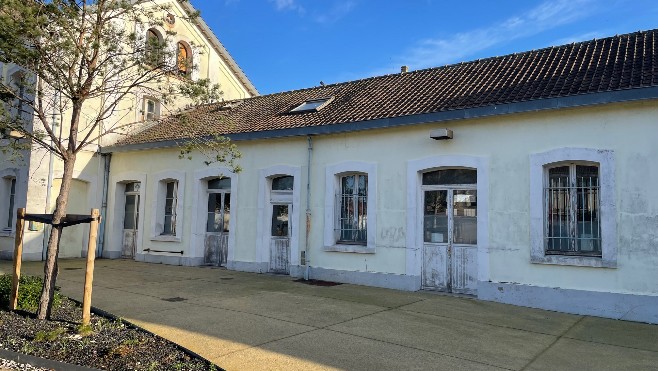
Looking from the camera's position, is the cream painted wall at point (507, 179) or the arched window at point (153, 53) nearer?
the arched window at point (153, 53)

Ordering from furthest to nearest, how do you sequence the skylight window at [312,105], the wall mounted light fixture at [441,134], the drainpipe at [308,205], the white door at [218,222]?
the white door at [218,222] → the skylight window at [312,105] → the drainpipe at [308,205] → the wall mounted light fixture at [441,134]

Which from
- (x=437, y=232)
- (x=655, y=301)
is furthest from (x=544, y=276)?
(x=437, y=232)

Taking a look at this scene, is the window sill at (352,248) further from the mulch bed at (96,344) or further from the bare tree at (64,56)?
the mulch bed at (96,344)

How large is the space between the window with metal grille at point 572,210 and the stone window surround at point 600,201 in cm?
16

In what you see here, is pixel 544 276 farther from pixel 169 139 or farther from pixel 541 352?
pixel 169 139

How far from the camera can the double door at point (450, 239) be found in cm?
894

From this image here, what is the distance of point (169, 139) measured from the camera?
42.8ft

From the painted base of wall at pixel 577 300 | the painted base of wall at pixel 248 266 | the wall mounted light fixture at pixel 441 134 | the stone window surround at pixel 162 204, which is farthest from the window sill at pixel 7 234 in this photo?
the painted base of wall at pixel 577 300

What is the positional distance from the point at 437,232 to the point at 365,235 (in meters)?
1.61

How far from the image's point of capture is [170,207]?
1375 cm

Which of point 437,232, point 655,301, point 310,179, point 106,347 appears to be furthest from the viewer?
point 310,179

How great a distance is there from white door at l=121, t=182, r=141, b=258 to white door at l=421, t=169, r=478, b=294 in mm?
9273

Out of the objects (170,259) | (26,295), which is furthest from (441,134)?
(170,259)

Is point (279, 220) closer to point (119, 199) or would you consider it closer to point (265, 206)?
point (265, 206)
